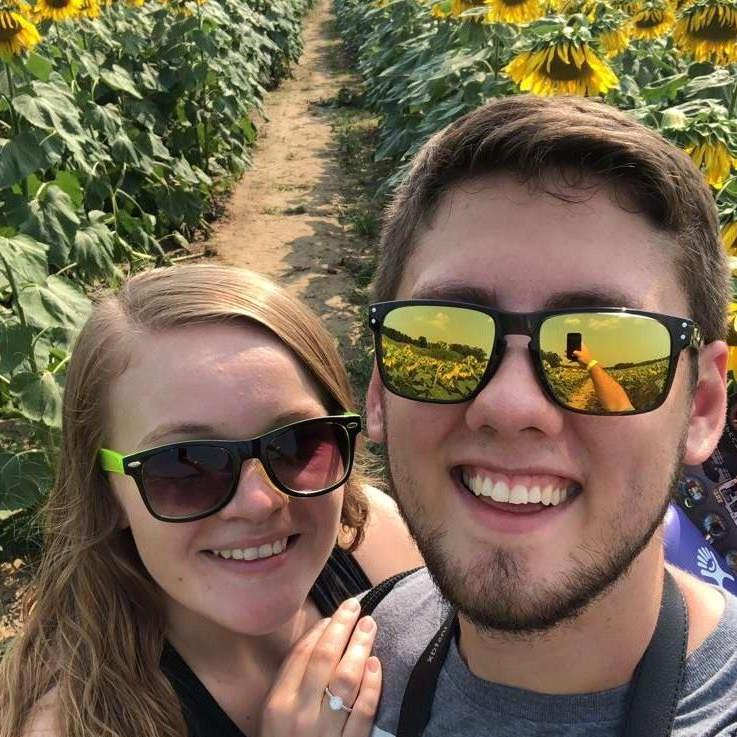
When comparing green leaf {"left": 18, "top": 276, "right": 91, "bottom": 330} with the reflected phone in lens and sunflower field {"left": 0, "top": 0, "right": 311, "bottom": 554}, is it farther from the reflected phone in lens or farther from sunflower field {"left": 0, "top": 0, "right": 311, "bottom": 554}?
the reflected phone in lens

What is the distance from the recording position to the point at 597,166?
42.1 inches

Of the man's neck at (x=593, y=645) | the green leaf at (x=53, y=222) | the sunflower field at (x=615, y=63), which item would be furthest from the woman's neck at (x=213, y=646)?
the green leaf at (x=53, y=222)

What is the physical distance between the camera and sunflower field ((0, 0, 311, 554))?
3.03 metres

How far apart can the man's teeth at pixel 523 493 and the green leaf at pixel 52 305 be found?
2.50 metres

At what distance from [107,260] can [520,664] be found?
3.51m

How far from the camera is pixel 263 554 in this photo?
1.43 meters

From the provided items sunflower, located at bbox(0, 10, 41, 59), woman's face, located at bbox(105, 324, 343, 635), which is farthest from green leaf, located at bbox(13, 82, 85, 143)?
woman's face, located at bbox(105, 324, 343, 635)

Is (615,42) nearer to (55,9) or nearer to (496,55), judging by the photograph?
(496,55)

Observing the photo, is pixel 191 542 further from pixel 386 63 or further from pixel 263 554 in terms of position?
pixel 386 63

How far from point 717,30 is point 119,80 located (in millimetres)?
4100

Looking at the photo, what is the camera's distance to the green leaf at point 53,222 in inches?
145

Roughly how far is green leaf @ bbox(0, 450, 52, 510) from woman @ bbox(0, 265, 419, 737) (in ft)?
4.71

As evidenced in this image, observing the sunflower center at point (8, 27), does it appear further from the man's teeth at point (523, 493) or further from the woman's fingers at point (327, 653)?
the man's teeth at point (523, 493)

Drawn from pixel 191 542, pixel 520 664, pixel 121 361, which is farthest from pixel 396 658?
pixel 121 361
